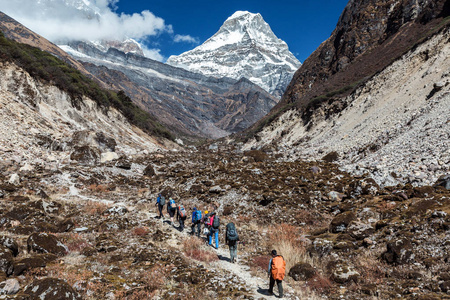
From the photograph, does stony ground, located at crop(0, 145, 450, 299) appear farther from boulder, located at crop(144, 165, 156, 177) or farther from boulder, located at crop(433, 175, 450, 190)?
boulder, located at crop(144, 165, 156, 177)

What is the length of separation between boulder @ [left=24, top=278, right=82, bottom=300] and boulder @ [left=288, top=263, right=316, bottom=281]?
6304 millimetres

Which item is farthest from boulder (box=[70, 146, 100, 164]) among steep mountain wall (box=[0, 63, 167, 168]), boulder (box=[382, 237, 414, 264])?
boulder (box=[382, 237, 414, 264])

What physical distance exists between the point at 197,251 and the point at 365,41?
2625 inches

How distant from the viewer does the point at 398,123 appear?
80.4 ft

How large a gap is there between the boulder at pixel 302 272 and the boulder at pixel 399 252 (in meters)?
Answer: 2.35

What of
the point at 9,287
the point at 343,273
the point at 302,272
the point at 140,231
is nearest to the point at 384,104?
the point at 343,273

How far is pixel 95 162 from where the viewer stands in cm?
2983

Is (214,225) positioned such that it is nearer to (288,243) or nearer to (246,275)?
(246,275)

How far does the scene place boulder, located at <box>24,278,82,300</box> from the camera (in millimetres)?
5246

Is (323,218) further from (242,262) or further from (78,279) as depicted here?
(78,279)

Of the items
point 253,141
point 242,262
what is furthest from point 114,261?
point 253,141

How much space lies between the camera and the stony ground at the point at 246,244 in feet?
22.2

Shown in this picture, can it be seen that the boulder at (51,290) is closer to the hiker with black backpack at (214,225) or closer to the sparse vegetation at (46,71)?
the hiker with black backpack at (214,225)

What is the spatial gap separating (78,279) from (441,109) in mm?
26625
